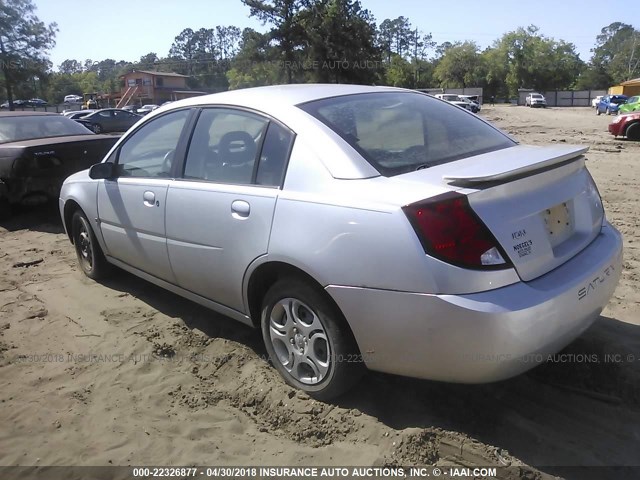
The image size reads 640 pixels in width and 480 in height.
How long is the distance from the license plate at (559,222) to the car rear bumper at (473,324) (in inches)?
5.4

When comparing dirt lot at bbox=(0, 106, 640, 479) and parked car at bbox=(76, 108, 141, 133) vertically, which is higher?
parked car at bbox=(76, 108, 141, 133)

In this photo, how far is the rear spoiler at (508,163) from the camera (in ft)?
8.12

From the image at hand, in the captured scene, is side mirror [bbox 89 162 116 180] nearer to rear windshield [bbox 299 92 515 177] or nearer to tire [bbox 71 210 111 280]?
tire [bbox 71 210 111 280]

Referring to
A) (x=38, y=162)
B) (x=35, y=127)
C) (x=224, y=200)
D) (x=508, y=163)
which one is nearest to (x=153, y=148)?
(x=224, y=200)

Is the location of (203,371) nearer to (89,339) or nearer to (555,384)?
(89,339)

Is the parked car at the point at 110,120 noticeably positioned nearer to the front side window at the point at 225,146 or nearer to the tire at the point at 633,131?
the tire at the point at 633,131

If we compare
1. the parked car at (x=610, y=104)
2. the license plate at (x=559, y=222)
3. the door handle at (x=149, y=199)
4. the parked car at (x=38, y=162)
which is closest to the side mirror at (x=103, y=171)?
the door handle at (x=149, y=199)

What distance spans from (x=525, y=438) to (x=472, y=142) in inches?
65.1

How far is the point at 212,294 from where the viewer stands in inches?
138

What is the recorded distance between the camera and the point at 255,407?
3.06 meters

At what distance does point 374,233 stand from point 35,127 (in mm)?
7530

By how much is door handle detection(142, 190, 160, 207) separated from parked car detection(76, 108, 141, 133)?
2519 cm

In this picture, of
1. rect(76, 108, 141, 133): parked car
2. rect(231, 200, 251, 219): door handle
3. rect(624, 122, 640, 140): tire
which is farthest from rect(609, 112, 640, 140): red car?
rect(76, 108, 141, 133): parked car

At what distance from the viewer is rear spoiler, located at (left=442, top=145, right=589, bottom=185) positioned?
2.47 metres
